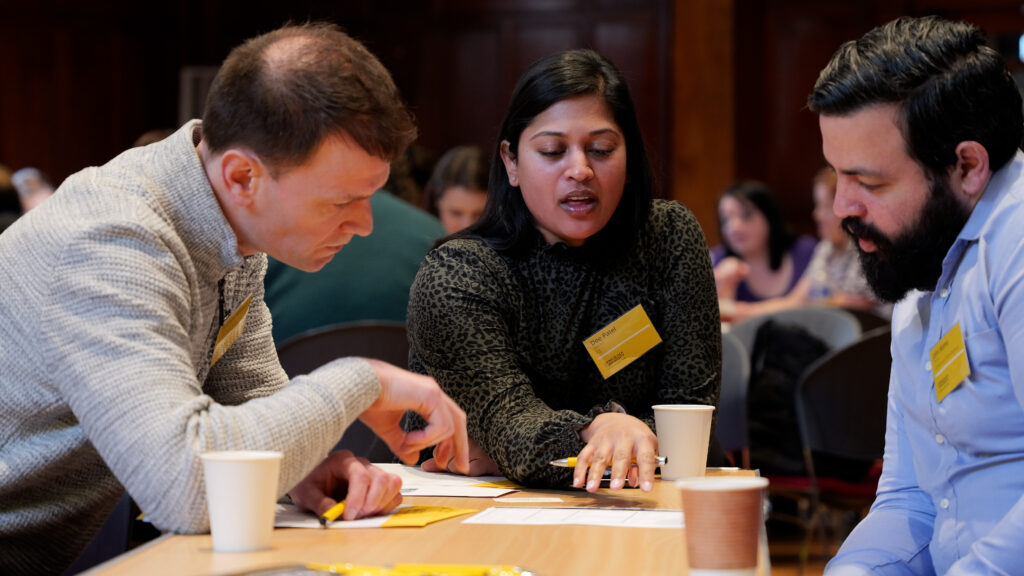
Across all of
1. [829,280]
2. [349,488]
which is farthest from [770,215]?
[349,488]

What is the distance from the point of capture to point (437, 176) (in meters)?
4.55

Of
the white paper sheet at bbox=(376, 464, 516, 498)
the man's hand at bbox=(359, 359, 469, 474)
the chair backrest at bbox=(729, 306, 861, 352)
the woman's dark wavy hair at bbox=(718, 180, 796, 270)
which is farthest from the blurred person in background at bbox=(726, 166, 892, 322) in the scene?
the man's hand at bbox=(359, 359, 469, 474)

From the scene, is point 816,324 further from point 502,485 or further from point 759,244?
point 502,485

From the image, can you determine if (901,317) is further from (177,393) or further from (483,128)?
(483,128)

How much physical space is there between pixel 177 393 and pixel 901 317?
1155 mm

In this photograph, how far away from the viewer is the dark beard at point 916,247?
1649 mm

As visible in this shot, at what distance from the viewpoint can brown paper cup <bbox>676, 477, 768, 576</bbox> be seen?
112cm

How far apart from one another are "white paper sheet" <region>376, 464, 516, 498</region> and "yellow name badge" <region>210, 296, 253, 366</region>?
0.33 m

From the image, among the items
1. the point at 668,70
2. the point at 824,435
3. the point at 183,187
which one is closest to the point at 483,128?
the point at 668,70

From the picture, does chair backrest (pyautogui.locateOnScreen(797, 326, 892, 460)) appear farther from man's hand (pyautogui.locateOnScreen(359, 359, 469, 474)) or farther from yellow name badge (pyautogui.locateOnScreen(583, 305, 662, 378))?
man's hand (pyautogui.locateOnScreen(359, 359, 469, 474))

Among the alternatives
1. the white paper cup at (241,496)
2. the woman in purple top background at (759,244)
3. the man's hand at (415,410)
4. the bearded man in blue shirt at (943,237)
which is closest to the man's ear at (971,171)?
the bearded man in blue shirt at (943,237)

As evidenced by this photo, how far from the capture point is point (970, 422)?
1.59 m

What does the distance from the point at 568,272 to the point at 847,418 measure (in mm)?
2036

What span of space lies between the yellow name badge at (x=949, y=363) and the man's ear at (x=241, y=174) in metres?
1.00
